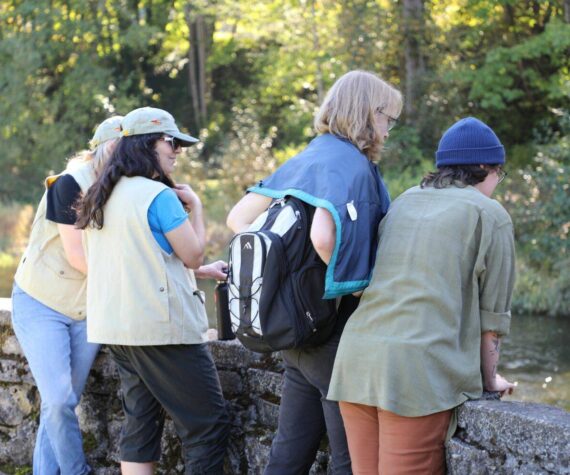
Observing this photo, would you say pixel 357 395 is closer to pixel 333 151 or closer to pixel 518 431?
pixel 518 431

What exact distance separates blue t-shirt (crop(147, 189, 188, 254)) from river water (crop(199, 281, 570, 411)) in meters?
6.37

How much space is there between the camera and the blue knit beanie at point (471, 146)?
3008 mm

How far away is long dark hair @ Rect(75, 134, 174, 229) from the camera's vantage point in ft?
11.7

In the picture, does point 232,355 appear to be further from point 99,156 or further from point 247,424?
point 99,156

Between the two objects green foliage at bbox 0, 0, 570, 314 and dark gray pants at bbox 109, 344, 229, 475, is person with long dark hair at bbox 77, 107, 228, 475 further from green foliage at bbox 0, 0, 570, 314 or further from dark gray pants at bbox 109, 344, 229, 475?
green foliage at bbox 0, 0, 570, 314

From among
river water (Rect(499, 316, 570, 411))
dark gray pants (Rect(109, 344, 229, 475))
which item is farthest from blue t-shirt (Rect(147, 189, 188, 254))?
river water (Rect(499, 316, 570, 411))

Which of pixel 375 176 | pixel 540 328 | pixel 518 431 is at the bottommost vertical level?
pixel 540 328

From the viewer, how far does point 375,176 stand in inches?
124

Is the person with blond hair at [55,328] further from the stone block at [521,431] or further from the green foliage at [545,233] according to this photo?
the green foliage at [545,233]

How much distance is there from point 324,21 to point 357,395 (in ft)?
65.4

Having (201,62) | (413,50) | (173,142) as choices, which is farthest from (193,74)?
(173,142)

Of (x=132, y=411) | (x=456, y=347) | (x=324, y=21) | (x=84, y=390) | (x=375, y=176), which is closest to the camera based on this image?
(x=456, y=347)

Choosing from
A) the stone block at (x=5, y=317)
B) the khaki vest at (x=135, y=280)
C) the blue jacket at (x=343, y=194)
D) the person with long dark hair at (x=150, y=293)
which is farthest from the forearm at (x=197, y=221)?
the stone block at (x=5, y=317)

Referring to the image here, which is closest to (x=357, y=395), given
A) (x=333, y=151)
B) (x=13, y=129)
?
(x=333, y=151)
